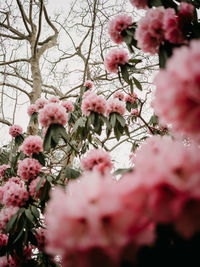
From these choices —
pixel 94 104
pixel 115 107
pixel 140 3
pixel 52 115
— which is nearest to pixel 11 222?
pixel 52 115

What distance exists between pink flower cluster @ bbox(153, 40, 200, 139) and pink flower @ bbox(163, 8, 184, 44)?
1.95 ft

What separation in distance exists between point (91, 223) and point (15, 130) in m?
2.98

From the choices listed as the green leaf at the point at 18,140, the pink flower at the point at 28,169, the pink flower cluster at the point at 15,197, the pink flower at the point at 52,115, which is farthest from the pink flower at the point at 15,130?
the pink flower at the point at 52,115

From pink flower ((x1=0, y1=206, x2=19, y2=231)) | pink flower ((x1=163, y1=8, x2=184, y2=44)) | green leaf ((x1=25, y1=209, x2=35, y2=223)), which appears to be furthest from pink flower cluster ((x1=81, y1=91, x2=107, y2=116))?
pink flower ((x1=0, y1=206, x2=19, y2=231))

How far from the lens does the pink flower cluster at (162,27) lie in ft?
3.48

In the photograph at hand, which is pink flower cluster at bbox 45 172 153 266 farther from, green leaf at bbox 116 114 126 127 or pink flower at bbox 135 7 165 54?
green leaf at bbox 116 114 126 127

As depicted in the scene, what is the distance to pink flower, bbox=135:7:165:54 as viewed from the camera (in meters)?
1.08

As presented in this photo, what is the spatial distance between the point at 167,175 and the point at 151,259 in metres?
0.23

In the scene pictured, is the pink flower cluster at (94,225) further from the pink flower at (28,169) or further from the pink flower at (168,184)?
the pink flower at (28,169)

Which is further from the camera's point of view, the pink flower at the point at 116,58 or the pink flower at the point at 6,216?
the pink flower at the point at 6,216

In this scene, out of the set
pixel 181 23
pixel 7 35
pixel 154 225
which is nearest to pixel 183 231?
pixel 154 225

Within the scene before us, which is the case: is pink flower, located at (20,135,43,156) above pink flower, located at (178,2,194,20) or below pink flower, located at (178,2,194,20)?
above

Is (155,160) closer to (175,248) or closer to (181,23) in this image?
(175,248)

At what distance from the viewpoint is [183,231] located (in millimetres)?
430
